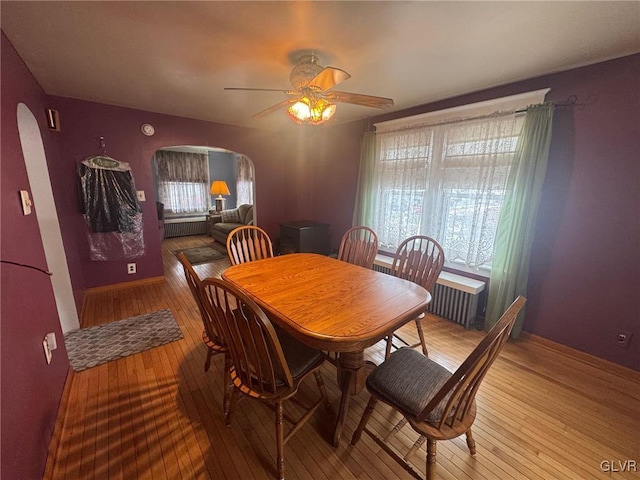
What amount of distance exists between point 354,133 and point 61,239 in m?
3.54

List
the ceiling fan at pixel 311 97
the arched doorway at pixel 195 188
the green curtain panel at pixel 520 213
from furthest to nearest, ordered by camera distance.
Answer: the arched doorway at pixel 195 188 → the green curtain panel at pixel 520 213 → the ceiling fan at pixel 311 97

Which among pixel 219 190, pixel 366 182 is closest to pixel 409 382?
pixel 366 182

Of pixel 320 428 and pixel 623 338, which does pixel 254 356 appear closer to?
pixel 320 428

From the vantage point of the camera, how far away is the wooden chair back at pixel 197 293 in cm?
123

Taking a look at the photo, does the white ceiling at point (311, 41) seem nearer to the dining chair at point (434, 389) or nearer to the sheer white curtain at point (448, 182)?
the sheer white curtain at point (448, 182)

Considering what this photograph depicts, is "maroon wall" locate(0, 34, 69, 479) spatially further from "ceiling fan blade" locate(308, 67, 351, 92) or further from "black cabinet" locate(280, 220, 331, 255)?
"black cabinet" locate(280, 220, 331, 255)

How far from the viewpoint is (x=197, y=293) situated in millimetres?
1285

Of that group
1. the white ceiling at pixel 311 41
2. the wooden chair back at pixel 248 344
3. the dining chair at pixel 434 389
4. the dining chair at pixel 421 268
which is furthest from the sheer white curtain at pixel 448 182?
the wooden chair back at pixel 248 344

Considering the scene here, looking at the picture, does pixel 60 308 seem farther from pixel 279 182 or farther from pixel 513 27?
pixel 513 27

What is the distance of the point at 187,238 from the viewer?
6363 millimetres

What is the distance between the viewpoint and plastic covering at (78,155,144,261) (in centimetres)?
289

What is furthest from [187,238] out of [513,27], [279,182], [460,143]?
[513,27]

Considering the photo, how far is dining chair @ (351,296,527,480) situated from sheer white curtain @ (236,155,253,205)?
6.23 metres

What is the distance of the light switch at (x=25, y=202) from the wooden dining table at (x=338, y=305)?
1.16m
